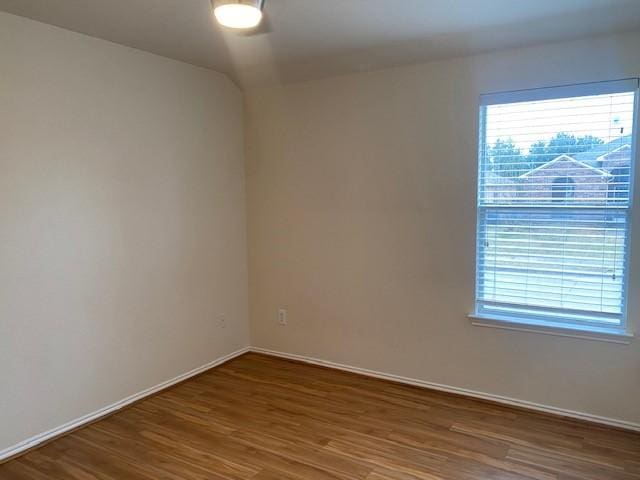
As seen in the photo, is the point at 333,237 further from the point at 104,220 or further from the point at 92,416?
the point at 92,416

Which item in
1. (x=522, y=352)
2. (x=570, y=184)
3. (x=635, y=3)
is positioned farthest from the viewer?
(x=522, y=352)

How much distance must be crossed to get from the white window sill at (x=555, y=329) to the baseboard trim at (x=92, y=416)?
7.08 ft

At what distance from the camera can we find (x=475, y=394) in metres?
3.29

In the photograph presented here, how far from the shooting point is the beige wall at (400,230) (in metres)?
2.93

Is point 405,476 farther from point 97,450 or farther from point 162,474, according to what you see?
point 97,450

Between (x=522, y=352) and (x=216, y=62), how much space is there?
2.99 m

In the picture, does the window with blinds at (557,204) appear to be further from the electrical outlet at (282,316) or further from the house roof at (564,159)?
the electrical outlet at (282,316)

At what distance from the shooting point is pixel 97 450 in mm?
2656

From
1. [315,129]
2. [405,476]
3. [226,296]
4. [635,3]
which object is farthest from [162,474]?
[635,3]

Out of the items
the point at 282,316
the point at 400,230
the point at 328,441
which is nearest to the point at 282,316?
the point at 282,316

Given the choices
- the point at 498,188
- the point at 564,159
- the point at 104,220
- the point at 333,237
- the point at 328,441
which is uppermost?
the point at 564,159

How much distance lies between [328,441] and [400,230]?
5.07 ft

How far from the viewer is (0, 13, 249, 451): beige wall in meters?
2.62

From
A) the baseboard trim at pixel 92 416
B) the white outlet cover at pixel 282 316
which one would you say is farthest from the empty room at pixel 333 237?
the white outlet cover at pixel 282 316
